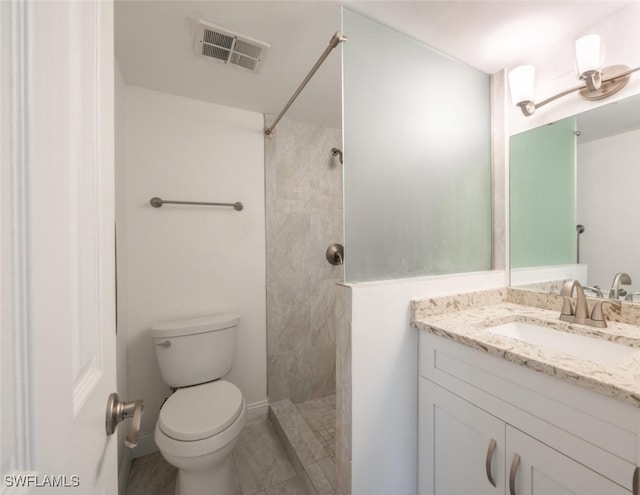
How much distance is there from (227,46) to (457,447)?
1.96 meters

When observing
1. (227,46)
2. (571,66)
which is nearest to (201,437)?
(227,46)

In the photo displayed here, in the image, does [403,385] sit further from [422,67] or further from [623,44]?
[623,44]

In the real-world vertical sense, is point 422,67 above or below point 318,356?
above

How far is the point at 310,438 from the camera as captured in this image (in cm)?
160

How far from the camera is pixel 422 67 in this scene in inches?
49.6

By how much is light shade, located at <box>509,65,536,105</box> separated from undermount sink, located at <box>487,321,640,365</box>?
3.43 ft

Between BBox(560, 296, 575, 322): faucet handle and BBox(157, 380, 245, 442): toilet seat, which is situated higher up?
BBox(560, 296, 575, 322): faucet handle

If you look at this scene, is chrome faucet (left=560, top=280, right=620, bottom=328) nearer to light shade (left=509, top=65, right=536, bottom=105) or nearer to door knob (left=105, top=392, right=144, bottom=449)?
light shade (left=509, top=65, right=536, bottom=105)

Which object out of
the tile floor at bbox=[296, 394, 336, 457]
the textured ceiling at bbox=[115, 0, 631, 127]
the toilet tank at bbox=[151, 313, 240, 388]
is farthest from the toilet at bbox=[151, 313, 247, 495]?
the textured ceiling at bbox=[115, 0, 631, 127]

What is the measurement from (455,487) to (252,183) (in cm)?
190

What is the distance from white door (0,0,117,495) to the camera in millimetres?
249

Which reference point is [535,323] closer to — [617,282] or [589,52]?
[617,282]

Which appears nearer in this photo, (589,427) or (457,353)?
(589,427)

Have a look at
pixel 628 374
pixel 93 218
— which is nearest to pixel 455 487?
pixel 628 374
